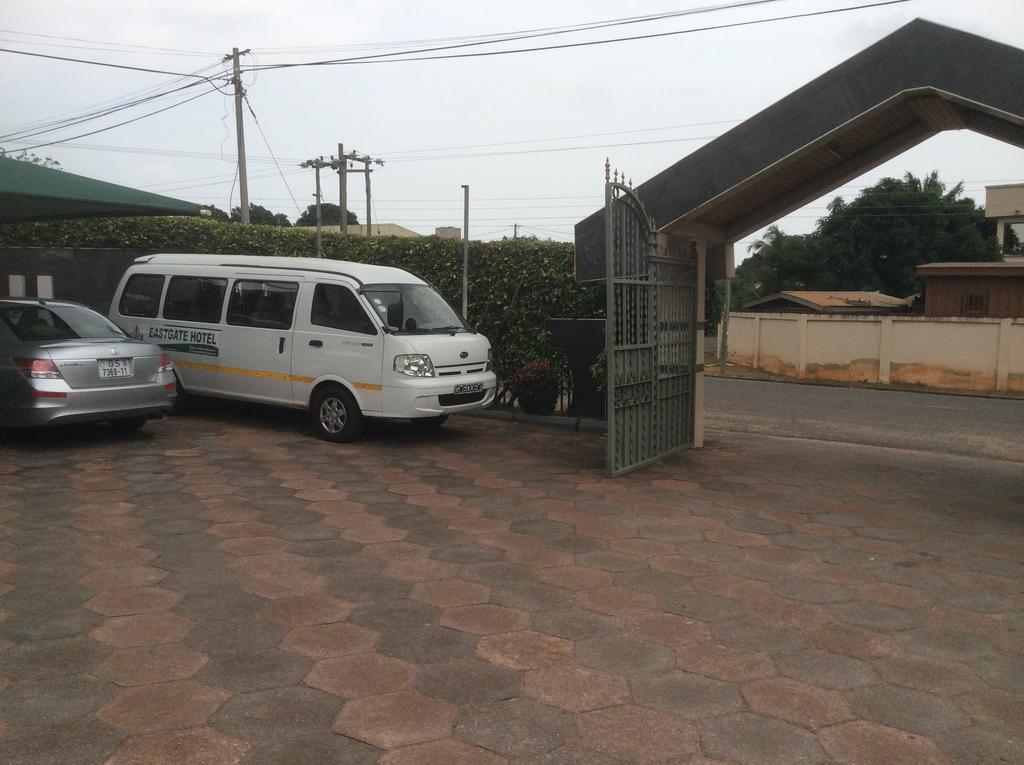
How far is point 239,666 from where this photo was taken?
12.1 feet

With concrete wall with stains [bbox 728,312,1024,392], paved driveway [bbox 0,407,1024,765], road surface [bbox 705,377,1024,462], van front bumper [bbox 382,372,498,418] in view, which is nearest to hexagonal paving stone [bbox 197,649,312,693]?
paved driveway [bbox 0,407,1024,765]

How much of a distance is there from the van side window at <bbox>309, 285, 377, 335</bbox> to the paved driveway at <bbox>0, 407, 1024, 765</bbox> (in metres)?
1.67

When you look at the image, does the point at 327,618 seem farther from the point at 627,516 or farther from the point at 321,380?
the point at 321,380

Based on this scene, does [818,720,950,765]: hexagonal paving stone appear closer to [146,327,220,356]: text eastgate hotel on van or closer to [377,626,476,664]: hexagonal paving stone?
[377,626,476,664]: hexagonal paving stone

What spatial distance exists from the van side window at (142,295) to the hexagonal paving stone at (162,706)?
7.58m

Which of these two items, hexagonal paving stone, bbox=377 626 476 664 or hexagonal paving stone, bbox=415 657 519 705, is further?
hexagonal paving stone, bbox=377 626 476 664

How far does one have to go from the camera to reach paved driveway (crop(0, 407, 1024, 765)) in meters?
3.19

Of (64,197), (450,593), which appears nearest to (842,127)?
(450,593)

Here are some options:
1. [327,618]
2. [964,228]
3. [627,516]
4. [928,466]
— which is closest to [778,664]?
[327,618]

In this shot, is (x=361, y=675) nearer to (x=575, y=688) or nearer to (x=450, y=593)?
(x=575, y=688)

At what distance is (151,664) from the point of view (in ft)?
12.2

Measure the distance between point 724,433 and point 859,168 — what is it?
3775 millimetres

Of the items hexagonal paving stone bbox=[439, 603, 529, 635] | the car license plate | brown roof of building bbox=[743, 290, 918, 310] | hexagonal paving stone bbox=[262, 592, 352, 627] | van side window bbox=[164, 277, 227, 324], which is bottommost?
hexagonal paving stone bbox=[439, 603, 529, 635]

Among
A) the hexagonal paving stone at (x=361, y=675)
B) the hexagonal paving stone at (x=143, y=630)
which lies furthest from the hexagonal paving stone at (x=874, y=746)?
the hexagonal paving stone at (x=143, y=630)
